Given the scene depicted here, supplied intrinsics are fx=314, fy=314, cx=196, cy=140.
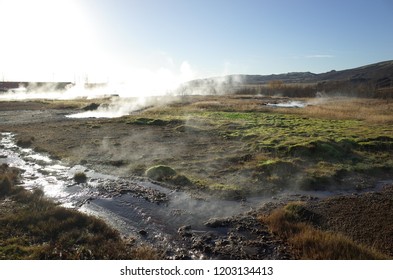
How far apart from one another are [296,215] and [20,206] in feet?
36.8

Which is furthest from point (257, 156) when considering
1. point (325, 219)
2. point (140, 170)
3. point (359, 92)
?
point (359, 92)

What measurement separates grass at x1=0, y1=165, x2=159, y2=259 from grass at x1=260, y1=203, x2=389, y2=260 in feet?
14.9

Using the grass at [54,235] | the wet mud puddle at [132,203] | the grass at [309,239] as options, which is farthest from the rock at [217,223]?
the grass at [54,235]

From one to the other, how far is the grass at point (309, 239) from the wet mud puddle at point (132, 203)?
6.56ft

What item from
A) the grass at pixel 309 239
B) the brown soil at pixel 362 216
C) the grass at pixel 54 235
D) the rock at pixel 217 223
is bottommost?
the brown soil at pixel 362 216

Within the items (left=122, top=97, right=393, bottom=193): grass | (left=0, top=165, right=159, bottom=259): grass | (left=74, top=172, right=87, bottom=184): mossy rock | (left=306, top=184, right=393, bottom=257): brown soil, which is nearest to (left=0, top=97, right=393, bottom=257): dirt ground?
(left=306, top=184, right=393, bottom=257): brown soil

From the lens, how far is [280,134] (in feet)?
94.2

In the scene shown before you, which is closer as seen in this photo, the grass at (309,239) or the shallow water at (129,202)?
the grass at (309,239)

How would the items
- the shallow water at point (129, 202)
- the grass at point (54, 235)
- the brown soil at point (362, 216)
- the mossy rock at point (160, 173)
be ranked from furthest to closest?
the mossy rock at point (160, 173)
the shallow water at point (129, 202)
the brown soil at point (362, 216)
the grass at point (54, 235)

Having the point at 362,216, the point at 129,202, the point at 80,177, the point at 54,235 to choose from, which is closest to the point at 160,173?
the point at 129,202

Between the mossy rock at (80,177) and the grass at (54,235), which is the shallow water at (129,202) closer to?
the mossy rock at (80,177)

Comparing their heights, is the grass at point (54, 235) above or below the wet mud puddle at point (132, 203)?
above

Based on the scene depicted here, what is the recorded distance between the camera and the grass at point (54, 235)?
30.7ft

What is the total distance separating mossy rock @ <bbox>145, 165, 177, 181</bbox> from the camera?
17.8 metres
